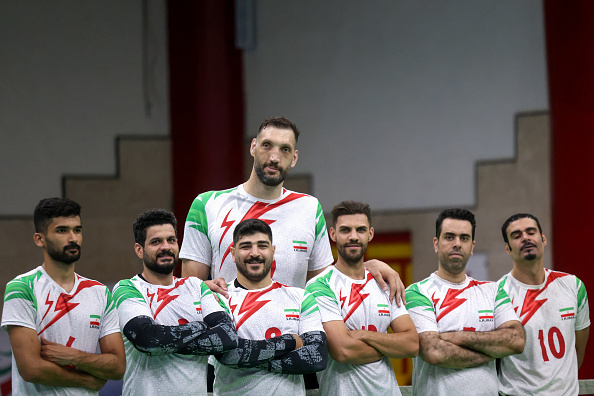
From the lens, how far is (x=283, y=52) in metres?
7.61

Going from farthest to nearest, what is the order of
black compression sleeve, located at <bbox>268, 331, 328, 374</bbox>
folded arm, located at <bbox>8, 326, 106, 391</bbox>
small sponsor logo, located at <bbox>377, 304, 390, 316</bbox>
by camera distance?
small sponsor logo, located at <bbox>377, 304, 390, 316</bbox> < black compression sleeve, located at <bbox>268, 331, 328, 374</bbox> < folded arm, located at <bbox>8, 326, 106, 391</bbox>

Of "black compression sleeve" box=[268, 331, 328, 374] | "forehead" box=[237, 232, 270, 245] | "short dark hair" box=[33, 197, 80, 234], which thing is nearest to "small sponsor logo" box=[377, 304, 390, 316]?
"black compression sleeve" box=[268, 331, 328, 374]

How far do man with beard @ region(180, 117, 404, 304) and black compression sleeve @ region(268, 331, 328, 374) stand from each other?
49 cm

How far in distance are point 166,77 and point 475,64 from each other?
2.97m

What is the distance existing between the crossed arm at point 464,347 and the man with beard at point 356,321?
159 millimetres

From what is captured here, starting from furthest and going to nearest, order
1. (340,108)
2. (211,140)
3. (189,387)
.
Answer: (340,108) → (211,140) → (189,387)

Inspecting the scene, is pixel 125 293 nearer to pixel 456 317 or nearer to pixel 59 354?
pixel 59 354

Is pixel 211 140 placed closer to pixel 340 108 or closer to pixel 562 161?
pixel 340 108

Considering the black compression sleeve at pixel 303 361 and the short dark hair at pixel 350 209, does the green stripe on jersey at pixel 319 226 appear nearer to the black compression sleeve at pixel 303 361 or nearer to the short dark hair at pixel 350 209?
the short dark hair at pixel 350 209

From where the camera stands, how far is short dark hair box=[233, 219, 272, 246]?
3.35 metres

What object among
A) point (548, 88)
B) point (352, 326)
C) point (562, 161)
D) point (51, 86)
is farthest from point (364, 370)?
point (51, 86)

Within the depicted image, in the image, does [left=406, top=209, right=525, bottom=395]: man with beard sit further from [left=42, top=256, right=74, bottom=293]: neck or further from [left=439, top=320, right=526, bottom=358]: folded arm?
[left=42, top=256, right=74, bottom=293]: neck

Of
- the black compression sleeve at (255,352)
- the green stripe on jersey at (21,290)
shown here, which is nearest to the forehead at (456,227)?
the black compression sleeve at (255,352)

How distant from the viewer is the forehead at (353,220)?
11.7 feet
